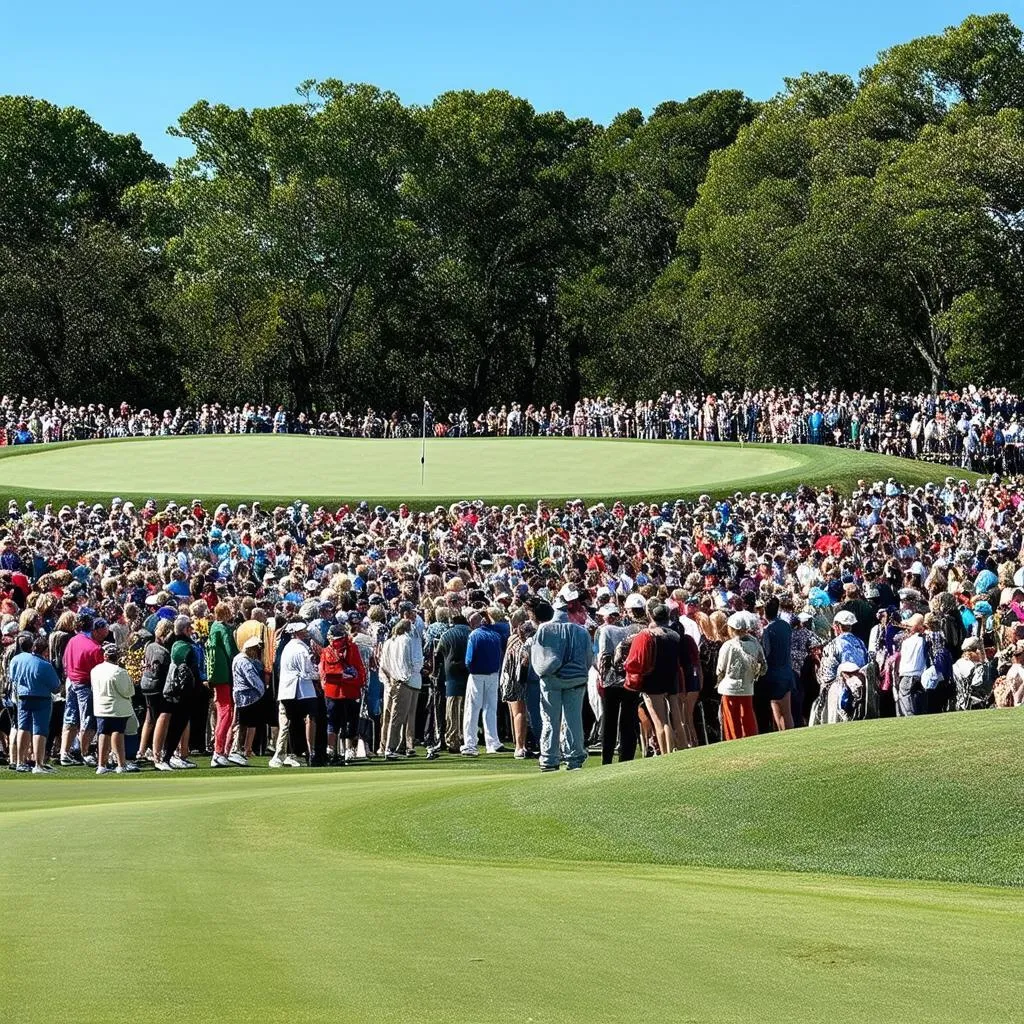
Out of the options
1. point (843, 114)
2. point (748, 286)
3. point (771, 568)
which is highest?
Answer: point (843, 114)

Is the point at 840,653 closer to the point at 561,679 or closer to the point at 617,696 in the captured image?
the point at 617,696

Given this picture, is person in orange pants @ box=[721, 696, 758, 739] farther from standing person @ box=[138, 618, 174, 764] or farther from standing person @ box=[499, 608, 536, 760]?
standing person @ box=[138, 618, 174, 764]

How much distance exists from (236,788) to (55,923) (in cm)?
979

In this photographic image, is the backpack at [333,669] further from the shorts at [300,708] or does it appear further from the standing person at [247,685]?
the standing person at [247,685]

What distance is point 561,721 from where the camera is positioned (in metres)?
18.6

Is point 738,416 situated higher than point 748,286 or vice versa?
point 748,286

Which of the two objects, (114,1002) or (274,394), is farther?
(274,394)

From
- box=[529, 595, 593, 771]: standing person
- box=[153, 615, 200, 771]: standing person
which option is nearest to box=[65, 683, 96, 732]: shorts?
box=[153, 615, 200, 771]: standing person

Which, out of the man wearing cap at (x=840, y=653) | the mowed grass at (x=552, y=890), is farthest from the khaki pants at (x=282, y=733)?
the man wearing cap at (x=840, y=653)

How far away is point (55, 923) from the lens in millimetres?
8180

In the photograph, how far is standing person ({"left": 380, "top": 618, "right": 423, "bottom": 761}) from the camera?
21.7 metres

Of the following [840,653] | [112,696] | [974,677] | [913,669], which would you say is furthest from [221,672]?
[974,677]

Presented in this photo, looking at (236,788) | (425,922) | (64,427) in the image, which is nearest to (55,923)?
(425,922)

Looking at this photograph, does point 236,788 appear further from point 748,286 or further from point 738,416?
point 748,286
